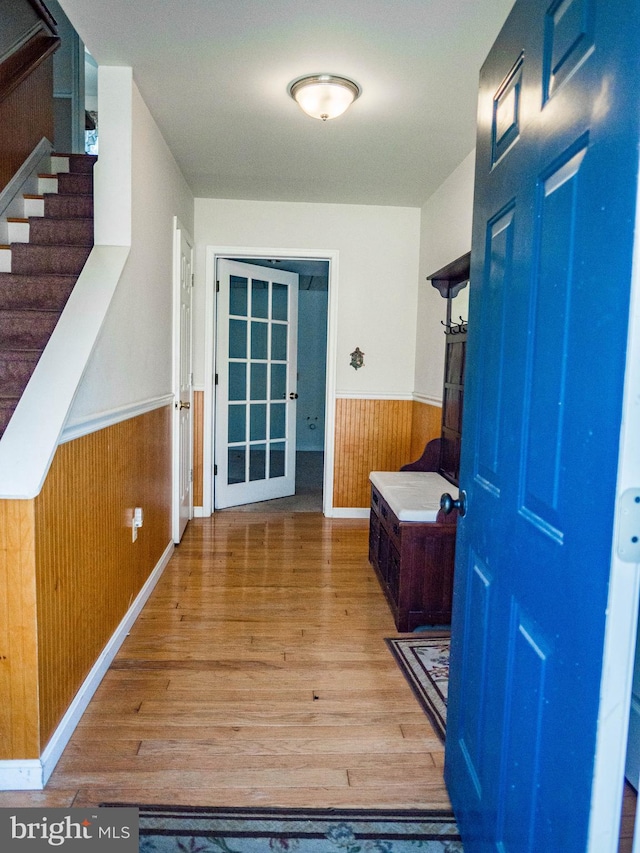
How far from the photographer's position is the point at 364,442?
4.79 m

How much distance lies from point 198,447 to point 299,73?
2.82 m

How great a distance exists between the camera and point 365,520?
4746 mm

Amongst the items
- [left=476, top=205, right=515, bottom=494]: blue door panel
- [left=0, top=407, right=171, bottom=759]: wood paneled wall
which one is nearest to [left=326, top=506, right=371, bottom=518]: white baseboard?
[left=0, top=407, right=171, bottom=759]: wood paneled wall

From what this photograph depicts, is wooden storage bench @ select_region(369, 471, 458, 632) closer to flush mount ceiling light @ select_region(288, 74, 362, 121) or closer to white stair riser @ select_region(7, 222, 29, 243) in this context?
flush mount ceiling light @ select_region(288, 74, 362, 121)

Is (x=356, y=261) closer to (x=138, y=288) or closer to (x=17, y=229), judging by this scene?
(x=138, y=288)

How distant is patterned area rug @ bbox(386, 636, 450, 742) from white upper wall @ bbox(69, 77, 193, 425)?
1.59 metres

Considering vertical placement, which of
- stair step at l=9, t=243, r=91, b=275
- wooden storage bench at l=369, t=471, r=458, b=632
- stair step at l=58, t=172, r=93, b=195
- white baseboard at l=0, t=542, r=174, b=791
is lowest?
white baseboard at l=0, t=542, r=174, b=791

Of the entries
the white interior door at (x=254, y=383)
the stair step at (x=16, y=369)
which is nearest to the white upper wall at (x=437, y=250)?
the white interior door at (x=254, y=383)

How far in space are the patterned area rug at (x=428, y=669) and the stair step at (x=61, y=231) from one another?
262 cm

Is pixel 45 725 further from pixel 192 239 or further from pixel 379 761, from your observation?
pixel 192 239

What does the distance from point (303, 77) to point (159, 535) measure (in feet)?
8.16

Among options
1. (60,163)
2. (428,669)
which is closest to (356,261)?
(60,163)

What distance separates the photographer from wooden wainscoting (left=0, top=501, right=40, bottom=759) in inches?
61.6

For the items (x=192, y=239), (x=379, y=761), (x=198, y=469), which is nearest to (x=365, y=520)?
(x=198, y=469)
